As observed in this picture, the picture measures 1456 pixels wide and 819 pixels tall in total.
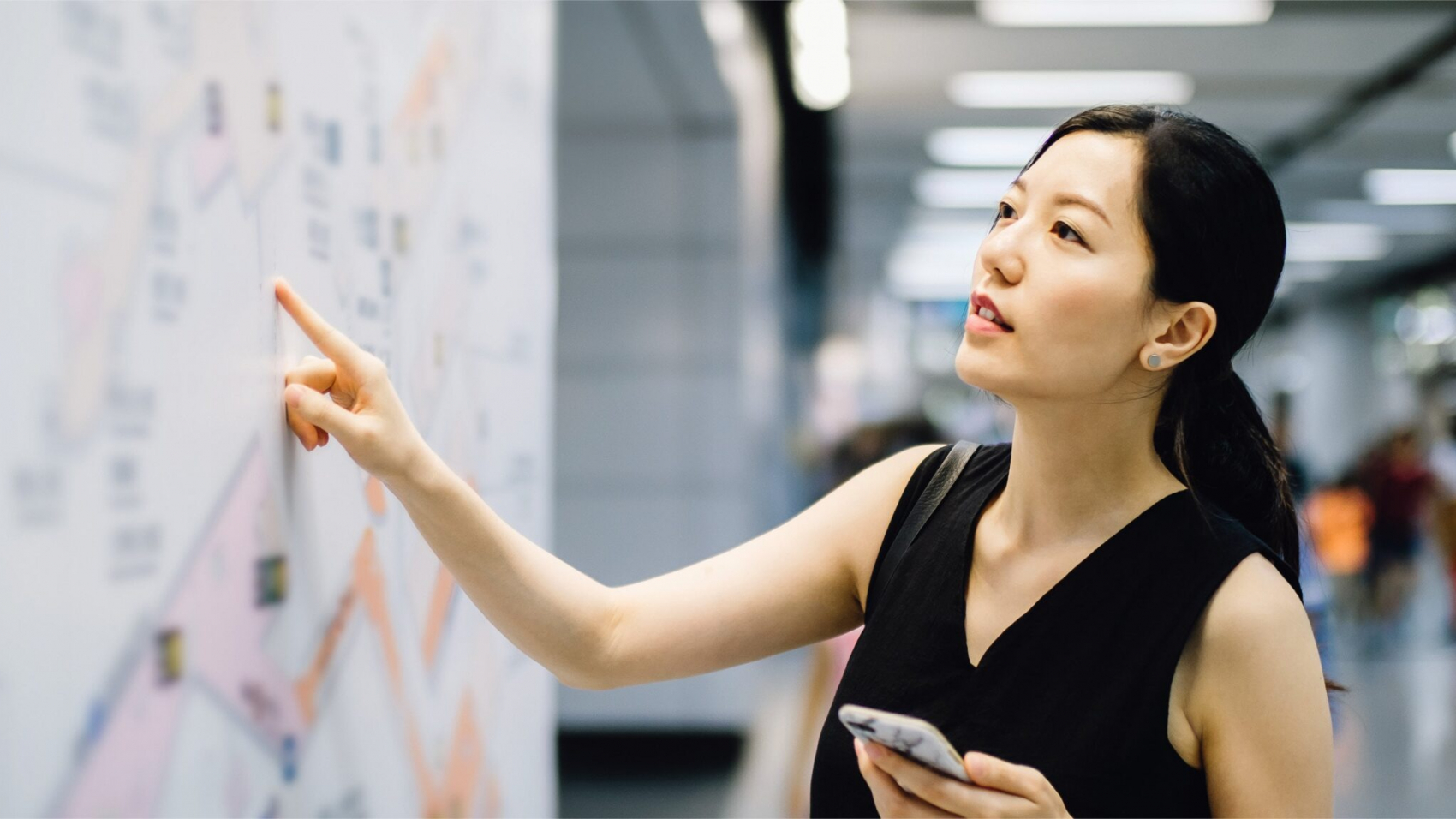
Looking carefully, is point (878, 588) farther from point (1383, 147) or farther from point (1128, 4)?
point (1383, 147)

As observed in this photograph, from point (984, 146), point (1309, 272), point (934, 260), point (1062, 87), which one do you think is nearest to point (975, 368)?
point (1062, 87)

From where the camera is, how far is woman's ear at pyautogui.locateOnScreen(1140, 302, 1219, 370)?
1.29 metres

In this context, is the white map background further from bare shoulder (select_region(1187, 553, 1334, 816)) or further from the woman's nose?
bare shoulder (select_region(1187, 553, 1334, 816))

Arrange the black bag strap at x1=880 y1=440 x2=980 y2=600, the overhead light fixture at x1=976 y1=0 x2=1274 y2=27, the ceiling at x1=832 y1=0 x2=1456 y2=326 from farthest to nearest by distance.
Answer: the ceiling at x1=832 y1=0 x2=1456 y2=326 → the overhead light fixture at x1=976 y1=0 x2=1274 y2=27 → the black bag strap at x1=880 y1=440 x2=980 y2=600

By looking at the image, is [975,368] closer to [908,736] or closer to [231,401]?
[908,736]

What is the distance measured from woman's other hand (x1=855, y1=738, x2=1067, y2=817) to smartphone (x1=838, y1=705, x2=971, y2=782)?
0.01 metres

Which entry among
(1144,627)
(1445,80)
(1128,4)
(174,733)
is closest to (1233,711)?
(1144,627)

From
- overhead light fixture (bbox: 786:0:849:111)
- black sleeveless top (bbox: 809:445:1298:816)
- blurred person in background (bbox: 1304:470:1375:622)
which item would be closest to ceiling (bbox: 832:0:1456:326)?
overhead light fixture (bbox: 786:0:849:111)

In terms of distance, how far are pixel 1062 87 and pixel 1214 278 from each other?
652 cm

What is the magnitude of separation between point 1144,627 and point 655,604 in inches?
22.0

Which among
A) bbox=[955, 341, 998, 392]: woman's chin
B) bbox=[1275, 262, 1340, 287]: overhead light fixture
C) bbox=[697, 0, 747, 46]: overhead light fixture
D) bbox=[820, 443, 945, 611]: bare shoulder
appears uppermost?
bbox=[1275, 262, 1340, 287]: overhead light fixture

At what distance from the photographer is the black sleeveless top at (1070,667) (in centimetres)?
122

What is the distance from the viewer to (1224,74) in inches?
279

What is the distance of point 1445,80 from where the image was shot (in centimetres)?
714
